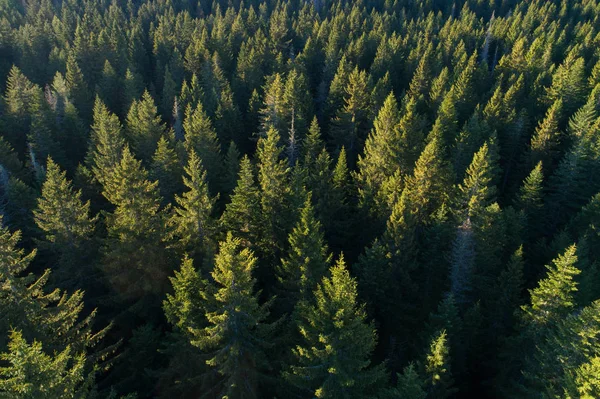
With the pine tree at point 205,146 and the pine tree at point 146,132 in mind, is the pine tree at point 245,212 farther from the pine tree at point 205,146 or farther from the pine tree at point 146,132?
the pine tree at point 146,132

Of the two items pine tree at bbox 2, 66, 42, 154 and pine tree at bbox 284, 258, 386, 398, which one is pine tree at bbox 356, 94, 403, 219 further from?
pine tree at bbox 2, 66, 42, 154

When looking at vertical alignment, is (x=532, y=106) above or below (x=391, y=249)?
below

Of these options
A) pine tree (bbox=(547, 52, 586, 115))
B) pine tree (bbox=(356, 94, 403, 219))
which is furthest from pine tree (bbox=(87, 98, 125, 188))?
pine tree (bbox=(547, 52, 586, 115))

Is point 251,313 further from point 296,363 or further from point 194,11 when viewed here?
point 194,11

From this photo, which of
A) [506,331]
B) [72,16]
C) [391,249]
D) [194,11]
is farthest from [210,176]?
[194,11]

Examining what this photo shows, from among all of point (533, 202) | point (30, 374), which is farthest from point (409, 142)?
point (30, 374)
